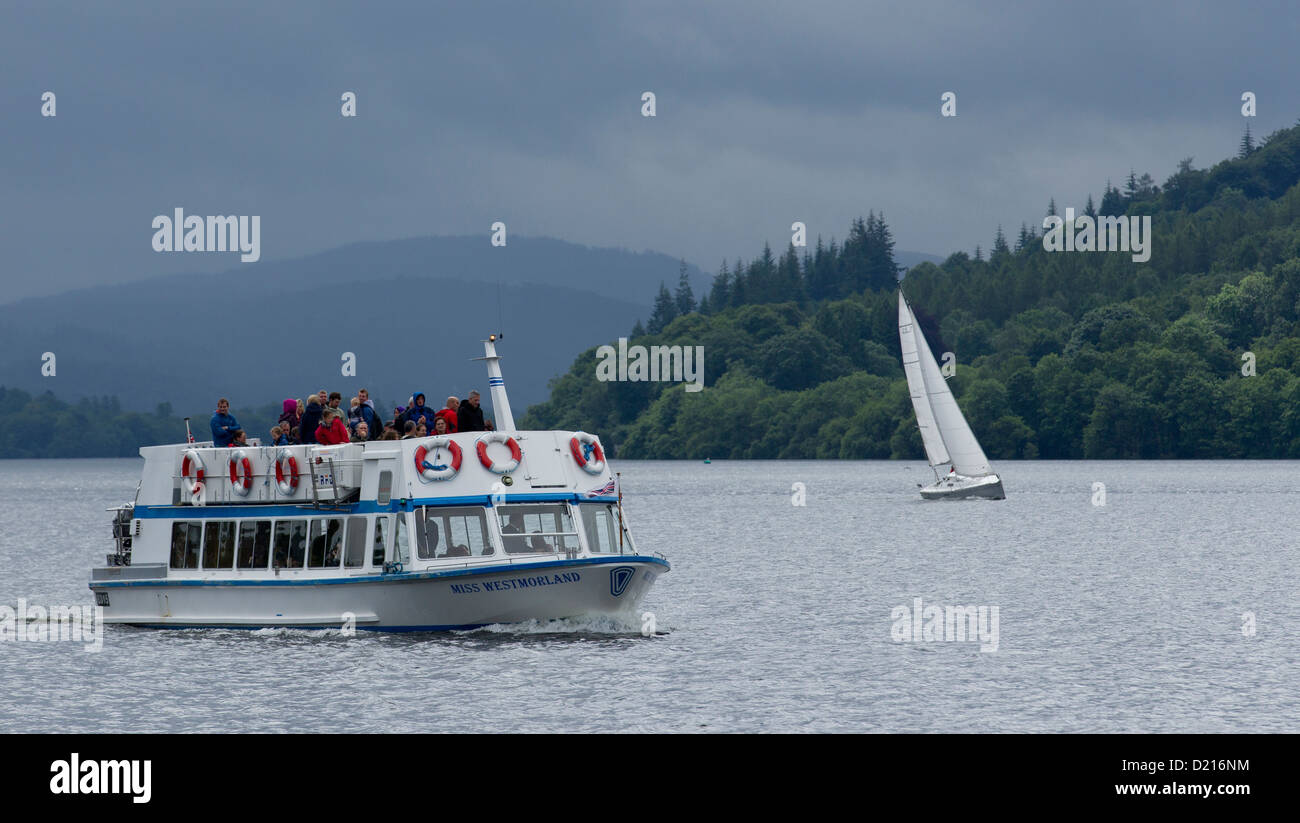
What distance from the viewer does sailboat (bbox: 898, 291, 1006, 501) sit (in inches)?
4924

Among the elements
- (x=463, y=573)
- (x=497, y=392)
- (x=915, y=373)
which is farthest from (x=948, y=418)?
(x=463, y=573)

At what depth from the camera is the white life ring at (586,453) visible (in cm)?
4200

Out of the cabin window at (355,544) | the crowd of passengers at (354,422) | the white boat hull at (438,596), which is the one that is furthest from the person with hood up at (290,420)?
the white boat hull at (438,596)

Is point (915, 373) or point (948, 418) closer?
point (948, 418)

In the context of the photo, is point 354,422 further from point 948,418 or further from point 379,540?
point 948,418

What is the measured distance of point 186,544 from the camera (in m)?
44.5

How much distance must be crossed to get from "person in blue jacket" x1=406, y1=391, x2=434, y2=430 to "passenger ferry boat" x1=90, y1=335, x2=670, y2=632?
1.65 meters

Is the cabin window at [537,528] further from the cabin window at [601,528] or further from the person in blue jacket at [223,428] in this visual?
the person in blue jacket at [223,428]

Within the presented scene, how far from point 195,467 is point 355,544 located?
5.40 metres

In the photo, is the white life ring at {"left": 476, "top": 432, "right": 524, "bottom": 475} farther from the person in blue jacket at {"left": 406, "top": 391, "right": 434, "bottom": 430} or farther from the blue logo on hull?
the blue logo on hull

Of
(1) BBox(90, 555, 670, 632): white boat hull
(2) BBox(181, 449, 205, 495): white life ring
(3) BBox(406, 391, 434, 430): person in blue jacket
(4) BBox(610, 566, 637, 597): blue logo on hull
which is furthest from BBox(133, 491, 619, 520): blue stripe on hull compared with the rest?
(3) BBox(406, 391, 434, 430): person in blue jacket

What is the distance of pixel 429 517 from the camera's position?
136 feet

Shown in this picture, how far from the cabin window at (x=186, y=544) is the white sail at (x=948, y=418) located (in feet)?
274
